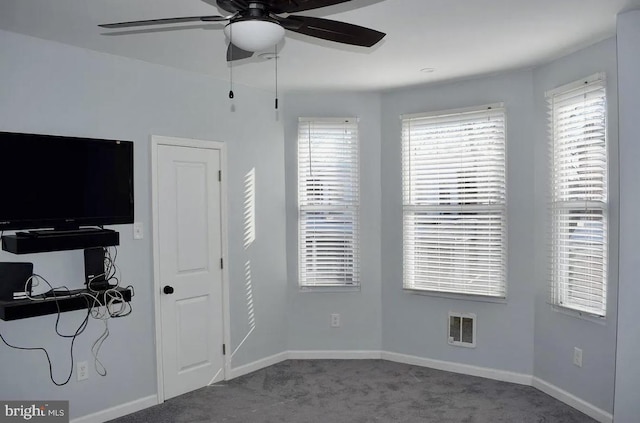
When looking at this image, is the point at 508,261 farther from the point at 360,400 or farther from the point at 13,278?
the point at 13,278

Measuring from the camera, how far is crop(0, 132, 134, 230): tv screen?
2.87m

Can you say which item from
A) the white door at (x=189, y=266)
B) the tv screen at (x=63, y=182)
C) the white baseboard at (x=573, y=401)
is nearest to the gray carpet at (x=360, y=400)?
the white baseboard at (x=573, y=401)

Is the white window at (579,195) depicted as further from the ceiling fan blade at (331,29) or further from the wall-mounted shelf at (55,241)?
the wall-mounted shelf at (55,241)

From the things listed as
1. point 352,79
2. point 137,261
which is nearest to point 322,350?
point 137,261

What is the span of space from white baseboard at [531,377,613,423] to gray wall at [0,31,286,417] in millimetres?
2336

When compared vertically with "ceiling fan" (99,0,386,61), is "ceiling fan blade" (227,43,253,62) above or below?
above

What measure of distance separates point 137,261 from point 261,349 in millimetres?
1588

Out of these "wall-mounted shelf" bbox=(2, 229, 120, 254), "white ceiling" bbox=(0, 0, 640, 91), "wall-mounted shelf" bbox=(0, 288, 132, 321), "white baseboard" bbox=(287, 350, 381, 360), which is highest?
"white ceiling" bbox=(0, 0, 640, 91)

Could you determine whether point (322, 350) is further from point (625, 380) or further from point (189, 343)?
point (625, 380)

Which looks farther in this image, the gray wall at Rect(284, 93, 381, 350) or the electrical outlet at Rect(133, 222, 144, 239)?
the gray wall at Rect(284, 93, 381, 350)

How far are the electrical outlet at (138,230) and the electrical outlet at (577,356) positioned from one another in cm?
333

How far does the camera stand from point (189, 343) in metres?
4.06

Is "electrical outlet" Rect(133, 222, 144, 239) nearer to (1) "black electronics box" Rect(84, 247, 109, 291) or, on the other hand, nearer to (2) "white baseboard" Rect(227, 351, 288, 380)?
(1) "black electronics box" Rect(84, 247, 109, 291)

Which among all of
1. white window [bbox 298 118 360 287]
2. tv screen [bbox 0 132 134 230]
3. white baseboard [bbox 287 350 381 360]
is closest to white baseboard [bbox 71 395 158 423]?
tv screen [bbox 0 132 134 230]
